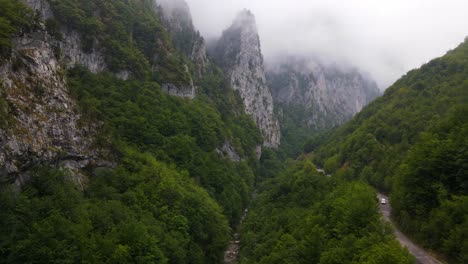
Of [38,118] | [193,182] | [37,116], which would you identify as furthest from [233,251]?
[37,116]

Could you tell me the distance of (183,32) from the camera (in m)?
159

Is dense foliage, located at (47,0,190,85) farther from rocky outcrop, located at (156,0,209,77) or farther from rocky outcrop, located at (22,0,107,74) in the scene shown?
rocky outcrop, located at (156,0,209,77)

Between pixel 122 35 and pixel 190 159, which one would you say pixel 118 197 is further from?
pixel 122 35

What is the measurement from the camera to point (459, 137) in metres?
41.1

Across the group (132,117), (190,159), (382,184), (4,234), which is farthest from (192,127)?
(4,234)

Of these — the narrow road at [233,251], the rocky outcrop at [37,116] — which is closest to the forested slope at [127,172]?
the rocky outcrop at [37,116]

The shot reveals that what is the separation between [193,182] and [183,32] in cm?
10027

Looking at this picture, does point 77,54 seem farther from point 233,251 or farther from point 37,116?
point 233,251

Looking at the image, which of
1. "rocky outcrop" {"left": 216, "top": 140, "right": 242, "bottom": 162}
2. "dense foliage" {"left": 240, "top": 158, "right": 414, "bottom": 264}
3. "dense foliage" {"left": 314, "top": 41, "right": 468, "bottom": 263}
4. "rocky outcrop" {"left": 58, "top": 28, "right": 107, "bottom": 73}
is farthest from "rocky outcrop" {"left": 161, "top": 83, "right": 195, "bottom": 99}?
"dense foliage" {"left": 314, "top": 41, "right": 468, "bottom": 263}

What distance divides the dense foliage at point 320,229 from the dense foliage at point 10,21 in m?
41.2

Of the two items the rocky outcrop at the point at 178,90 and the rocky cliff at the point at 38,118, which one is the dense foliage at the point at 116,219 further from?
the rocky outcrop at the point at 178,90

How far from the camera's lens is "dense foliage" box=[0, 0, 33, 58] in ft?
144

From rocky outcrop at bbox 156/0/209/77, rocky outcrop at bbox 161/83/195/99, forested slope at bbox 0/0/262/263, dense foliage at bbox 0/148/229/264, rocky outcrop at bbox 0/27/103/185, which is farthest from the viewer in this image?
rocky outcrop at bbox 156/0/209/77

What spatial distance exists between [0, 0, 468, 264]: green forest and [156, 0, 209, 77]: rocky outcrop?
35.1 metres
